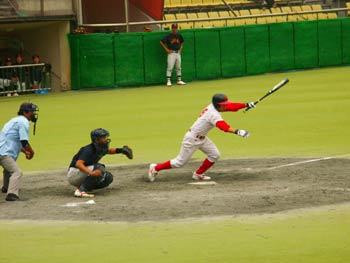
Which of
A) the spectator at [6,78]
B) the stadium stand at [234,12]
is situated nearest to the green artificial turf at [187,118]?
the spectator at [6,78]

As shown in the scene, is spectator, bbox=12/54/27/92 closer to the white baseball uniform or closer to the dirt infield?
the dirt infield

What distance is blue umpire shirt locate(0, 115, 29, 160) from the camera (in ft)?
42.7

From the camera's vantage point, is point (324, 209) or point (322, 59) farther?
point (322, 59)

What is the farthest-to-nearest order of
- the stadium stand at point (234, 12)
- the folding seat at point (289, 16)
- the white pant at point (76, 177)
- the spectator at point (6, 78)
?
the folding seat at point (289, 16) < the stadium stand at point (234, 12) < the spectator at point (6, 78) < the white pant at point (76, 177)

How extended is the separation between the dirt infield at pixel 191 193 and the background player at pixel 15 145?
29 cm

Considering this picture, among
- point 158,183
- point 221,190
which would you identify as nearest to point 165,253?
point 221,190

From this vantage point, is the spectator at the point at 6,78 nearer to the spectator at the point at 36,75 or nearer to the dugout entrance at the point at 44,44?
the spectator at the point at 36,75

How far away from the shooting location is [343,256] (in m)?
9.12

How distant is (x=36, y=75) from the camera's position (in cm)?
3281

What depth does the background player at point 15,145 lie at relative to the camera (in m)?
13.0

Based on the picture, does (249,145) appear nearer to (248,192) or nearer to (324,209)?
(248,192)

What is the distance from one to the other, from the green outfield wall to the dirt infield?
Answer: 60.1ft

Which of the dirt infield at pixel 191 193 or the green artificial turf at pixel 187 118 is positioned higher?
the dirt infield at pixel 191 193

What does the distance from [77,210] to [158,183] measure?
7.54 feet
